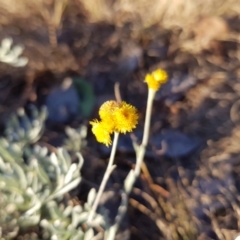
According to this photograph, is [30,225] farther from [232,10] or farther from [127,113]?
[232,10]

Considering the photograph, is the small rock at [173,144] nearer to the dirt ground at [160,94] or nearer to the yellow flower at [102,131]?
the dirt ground at [160,94]

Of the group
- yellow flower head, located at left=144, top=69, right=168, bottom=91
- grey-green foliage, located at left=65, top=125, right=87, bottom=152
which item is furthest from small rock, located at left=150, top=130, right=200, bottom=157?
yellow flower head, located at left=144, top=69, right=168, bottom=91

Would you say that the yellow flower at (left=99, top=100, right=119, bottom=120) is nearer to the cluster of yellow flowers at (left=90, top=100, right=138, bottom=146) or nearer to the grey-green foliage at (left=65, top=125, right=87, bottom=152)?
the cluster of yellow flowers at (left=90, top=100, right=138, bottom=146)

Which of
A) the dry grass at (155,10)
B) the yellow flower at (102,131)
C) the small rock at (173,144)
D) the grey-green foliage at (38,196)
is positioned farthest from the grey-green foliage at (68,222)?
the dry grass at (155,10)

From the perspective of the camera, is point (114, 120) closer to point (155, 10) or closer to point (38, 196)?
point (38, 196)

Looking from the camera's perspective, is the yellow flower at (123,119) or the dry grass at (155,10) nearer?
the yellow flower at (123,119)

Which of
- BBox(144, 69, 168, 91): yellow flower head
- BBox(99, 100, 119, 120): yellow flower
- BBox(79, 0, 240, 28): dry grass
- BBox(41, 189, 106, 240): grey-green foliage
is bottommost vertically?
BBox(41, 189, 106, 240): grey-green foliage
